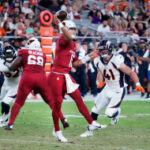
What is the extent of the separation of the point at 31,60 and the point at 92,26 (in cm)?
1139

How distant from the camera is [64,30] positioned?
8.07m

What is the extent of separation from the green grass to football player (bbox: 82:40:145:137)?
14.5 inches

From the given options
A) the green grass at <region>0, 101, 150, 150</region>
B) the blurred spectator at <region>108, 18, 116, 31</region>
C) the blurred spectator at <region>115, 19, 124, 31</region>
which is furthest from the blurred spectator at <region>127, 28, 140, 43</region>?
the green grass at <region>0, 101, 150, 150</region>

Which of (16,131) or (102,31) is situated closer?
(16,131)

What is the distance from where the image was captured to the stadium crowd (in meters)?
17.4

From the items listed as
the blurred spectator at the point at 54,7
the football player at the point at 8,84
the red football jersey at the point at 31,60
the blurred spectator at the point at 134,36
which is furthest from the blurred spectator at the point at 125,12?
the red football jersey at the point at 31,60

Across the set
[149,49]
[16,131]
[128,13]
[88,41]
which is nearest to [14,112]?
[16,131]

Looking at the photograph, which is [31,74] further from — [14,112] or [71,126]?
[71,126]

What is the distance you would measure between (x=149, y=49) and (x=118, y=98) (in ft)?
23.5

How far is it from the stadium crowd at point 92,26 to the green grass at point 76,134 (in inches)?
191

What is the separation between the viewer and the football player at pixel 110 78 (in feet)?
32.2

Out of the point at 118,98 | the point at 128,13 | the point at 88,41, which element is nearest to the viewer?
the point at 118,98

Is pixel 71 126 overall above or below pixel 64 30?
below

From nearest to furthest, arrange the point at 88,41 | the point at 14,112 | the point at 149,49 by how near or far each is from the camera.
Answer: the point at 14,112 → the point at 149,49 → the point at 88,41
